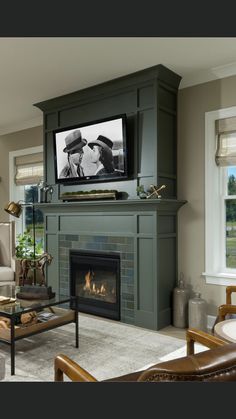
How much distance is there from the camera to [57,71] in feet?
12.3

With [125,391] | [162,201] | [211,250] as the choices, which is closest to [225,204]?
[211,250]

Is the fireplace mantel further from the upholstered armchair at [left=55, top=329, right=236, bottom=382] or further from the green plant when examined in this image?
the upholstered armchair at [left=55, top=329, right=236, bottom=382]

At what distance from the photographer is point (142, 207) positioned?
3.67 meters

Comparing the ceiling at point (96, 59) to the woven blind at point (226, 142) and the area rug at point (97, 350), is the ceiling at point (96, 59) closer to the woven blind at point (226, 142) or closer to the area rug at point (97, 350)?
the woven blind at point (226, 142)

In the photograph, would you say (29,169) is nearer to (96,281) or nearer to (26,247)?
(26,247)

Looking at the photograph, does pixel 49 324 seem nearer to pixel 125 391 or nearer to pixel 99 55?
pixel 125 391

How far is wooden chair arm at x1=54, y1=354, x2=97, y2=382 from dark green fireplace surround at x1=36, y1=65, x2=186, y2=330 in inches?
84.9

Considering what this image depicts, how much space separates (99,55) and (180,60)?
2.61ft

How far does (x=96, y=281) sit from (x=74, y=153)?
62.8 inches

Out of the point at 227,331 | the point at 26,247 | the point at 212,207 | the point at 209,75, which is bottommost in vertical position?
the point at 227,331

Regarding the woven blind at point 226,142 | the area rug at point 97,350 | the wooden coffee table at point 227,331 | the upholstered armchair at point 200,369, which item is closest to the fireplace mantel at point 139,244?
the area rug at point 97,350

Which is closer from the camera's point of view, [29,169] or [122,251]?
[122,251]

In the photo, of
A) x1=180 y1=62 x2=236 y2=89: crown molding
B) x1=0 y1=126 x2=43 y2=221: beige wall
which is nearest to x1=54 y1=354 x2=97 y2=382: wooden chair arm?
x1=180 y1=62 x2=236 y2=89: crown molding

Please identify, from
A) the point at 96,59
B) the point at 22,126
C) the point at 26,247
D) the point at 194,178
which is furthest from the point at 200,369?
the point at 22,126
